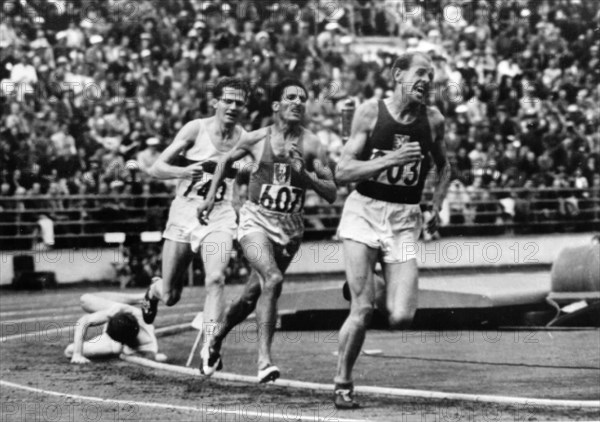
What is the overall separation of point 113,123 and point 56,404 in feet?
46.5

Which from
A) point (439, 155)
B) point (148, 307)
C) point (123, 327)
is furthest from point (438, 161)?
point (123, 327)

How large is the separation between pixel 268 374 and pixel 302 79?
17.0m

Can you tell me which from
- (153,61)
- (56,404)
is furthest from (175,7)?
(56,404)

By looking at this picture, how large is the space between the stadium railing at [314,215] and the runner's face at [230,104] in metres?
10.8

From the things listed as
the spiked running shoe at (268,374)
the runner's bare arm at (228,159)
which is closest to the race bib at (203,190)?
the runner's bare arm at (228,159)

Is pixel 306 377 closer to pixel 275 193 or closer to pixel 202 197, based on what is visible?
pixel 275 193

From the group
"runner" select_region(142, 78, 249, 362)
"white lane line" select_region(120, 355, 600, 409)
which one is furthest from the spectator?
"white lane line" select_region(120, 355, 600, 409)

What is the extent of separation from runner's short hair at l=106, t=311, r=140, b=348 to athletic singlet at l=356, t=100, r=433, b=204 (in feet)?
12.9

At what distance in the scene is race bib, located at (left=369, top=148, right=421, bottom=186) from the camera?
30.2 feet

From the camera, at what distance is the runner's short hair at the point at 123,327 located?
40.4 ft

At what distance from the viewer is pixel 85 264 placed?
77.4 feet

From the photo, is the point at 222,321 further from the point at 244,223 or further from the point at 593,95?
the point at 593,95

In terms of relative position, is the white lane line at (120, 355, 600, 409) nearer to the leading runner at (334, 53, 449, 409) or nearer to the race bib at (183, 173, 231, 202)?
the leading runner at (334, 53, 449, 409)

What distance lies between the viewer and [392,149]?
30.3 ft
